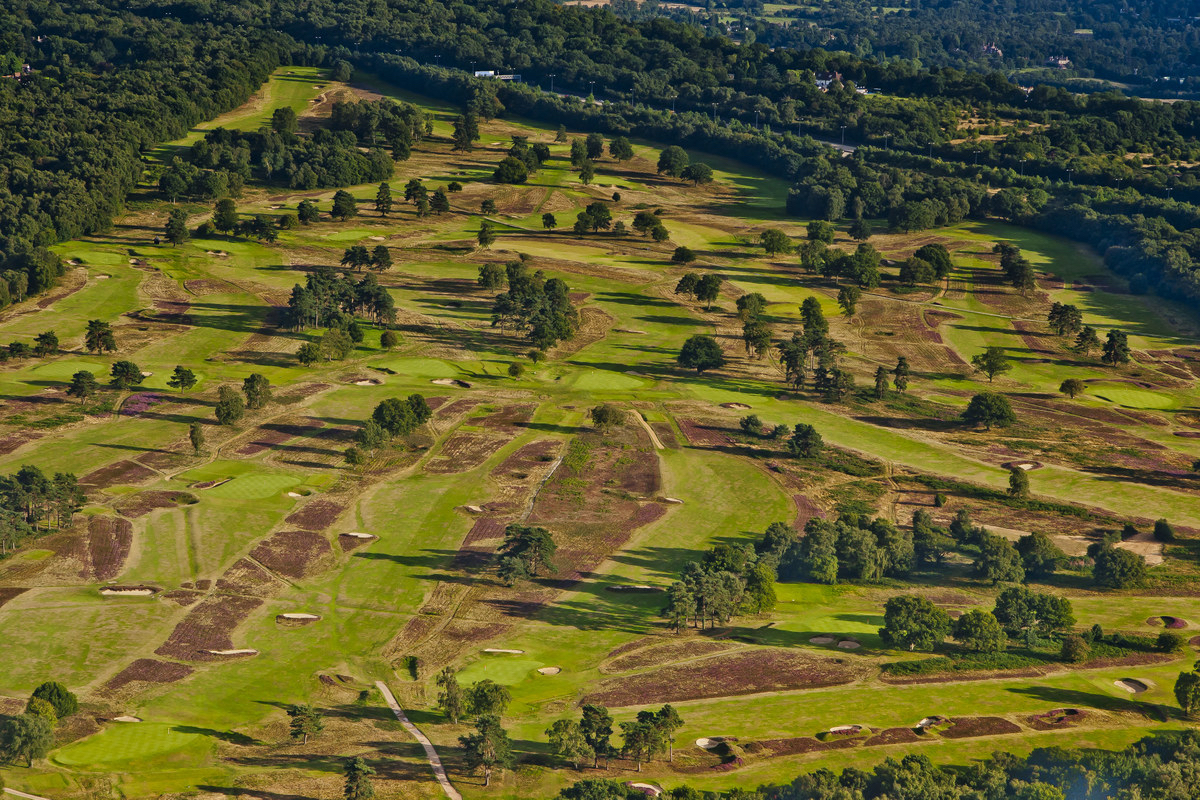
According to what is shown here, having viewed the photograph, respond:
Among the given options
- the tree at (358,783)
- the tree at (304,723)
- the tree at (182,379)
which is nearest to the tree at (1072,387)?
the tree at (182,379)

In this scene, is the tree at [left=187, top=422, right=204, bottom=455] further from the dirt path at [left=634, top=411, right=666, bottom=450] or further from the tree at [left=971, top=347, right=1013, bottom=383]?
the tree at [left=971, top=347, right=1013, bottom=383]

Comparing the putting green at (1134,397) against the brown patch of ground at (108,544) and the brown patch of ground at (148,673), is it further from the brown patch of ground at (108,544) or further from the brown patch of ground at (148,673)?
the brown patch of ground at (148,673)

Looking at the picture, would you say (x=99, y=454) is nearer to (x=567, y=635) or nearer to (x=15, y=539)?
(x=15, y=539)

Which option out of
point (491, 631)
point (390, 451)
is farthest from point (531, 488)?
point (491, 631)

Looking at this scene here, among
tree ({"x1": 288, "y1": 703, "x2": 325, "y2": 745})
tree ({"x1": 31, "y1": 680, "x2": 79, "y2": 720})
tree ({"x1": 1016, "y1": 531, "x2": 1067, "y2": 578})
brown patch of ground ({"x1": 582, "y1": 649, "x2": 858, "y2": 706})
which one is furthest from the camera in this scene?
tree ({"x1": 1016, "y1": 531, "x2": 1067, "y2": 578})

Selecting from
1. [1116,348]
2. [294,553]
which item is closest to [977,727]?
[294,553]

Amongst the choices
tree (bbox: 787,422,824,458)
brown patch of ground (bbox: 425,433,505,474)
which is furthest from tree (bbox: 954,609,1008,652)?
brown patch of ground (bbox: 425,433,505,474)

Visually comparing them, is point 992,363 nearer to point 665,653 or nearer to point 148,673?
point 665,653
